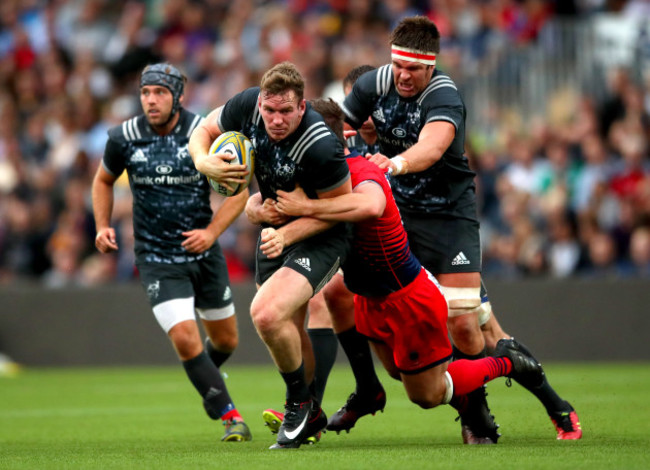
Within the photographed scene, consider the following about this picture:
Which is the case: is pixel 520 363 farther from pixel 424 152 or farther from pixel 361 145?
pixel 361 145

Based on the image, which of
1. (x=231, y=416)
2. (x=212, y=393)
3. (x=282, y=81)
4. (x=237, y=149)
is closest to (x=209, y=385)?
(x=212, y=393)

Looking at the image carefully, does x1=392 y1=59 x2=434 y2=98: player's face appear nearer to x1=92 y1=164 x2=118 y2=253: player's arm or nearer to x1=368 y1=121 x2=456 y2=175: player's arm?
x1=368 y1=121 x2=456 y2=175: player's arm

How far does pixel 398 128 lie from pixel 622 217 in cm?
703

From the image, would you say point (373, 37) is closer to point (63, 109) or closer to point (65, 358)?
point (63, 109)

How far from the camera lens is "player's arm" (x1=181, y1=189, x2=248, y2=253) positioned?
8.16 metres

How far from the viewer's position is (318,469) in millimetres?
5520

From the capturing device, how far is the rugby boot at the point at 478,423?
23.4 ft

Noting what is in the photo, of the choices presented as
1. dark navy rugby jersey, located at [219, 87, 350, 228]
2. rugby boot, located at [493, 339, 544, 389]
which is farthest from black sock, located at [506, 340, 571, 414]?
dark navy rugby jersey, located at [219, 87, 350, 228]

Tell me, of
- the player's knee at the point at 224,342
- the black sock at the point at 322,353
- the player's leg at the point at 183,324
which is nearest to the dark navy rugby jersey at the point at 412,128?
the black sock at the point at 322,353

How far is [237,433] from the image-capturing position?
7.57 meters

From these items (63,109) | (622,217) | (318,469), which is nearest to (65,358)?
(63,109)

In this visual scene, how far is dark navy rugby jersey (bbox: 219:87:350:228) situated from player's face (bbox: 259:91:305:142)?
96 millimetres

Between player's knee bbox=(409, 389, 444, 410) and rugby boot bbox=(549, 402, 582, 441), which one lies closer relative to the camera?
player's knee bbox=(409, 389, 444, 410)

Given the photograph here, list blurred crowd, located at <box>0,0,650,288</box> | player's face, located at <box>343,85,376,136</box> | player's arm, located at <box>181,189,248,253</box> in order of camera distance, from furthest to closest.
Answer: blurred crowd, located at <box>0,0,650,288</box>, player's arm, located at <box>181,189,248,253</box>, player's face, located at <box>343,85,376,136</box>
